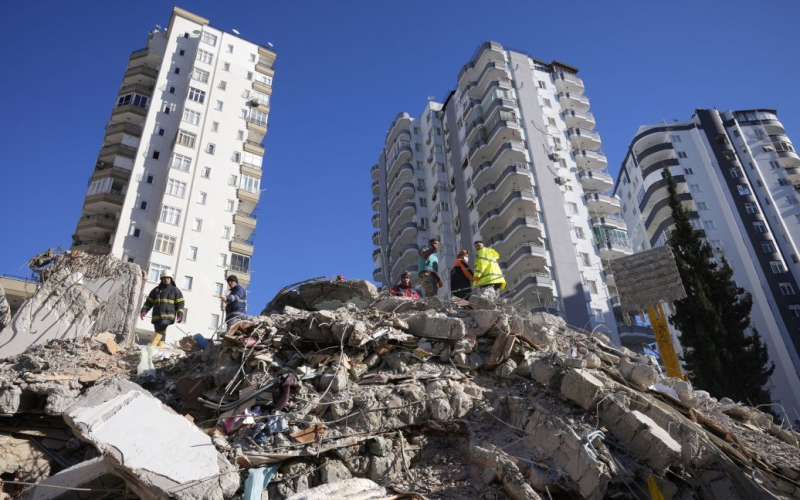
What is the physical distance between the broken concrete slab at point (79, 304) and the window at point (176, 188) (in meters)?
26.7

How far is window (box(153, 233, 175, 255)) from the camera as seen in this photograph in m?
34.4

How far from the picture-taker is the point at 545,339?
8.00 metres

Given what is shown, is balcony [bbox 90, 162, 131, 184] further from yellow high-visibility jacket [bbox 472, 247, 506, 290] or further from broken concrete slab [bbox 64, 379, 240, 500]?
broken concrete slab [bbox 64, 379, 240, 500]

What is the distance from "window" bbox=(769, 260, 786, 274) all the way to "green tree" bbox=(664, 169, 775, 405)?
75.0ft

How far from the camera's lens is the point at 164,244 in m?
34.7

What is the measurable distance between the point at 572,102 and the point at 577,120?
2218 millimetres

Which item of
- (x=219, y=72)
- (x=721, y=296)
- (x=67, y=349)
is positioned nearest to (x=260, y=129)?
(x=219, y=72)

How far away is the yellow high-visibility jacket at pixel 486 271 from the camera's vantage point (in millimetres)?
10898

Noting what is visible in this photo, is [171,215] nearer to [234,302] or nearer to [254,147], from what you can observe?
[254,147]

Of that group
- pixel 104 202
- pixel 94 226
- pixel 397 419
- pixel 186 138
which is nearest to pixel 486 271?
pixel 397 419

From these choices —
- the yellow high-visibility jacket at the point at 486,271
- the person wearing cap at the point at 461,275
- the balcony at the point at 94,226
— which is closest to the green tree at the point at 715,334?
the person wearing cap at the point at 461,275

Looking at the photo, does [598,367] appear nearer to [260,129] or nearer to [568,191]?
[568,191]

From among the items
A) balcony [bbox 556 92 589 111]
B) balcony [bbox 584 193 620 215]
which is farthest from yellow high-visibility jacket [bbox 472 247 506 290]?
balcony [bbox 556 92 589 111]

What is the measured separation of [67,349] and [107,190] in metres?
32.9
